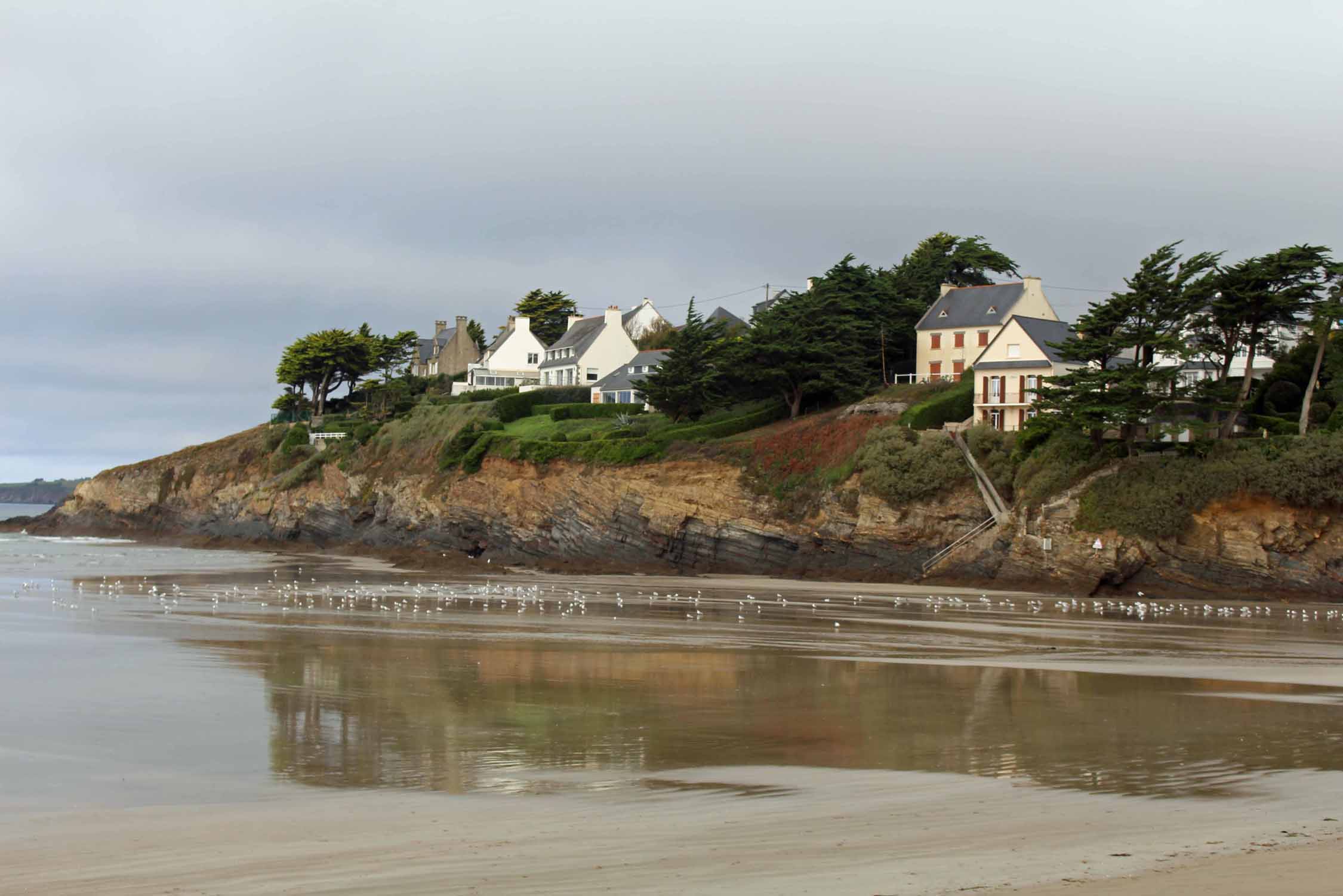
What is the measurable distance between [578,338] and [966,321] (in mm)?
32383

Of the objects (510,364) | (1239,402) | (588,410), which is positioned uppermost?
(510,364)

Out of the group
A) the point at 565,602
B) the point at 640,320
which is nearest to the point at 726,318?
the point at 640,320

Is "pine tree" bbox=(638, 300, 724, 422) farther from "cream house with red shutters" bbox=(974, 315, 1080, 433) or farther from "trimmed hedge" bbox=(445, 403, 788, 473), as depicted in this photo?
"cream house with red shutters" bbox=(974, 315, 1080, 433)

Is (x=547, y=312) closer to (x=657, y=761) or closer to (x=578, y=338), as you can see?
(x=578, y=338)

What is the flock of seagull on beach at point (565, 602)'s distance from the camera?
29.4m

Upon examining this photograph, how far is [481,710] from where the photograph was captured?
14.4m

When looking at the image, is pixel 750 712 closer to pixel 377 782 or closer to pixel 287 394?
pixel 377 782

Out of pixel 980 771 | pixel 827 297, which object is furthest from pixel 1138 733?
pixel 827 297

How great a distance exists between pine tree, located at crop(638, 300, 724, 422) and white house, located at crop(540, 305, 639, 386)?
62.0ft

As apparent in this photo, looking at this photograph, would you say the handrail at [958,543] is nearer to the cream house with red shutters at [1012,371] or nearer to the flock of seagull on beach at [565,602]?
the flock of seagull on beach at [565,602]

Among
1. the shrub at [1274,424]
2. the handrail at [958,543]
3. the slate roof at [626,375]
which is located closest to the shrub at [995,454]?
the handrail at [958,543]

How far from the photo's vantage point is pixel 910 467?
144 ft

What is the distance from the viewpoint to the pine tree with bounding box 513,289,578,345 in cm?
9800

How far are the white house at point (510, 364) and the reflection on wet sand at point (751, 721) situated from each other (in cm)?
6314
